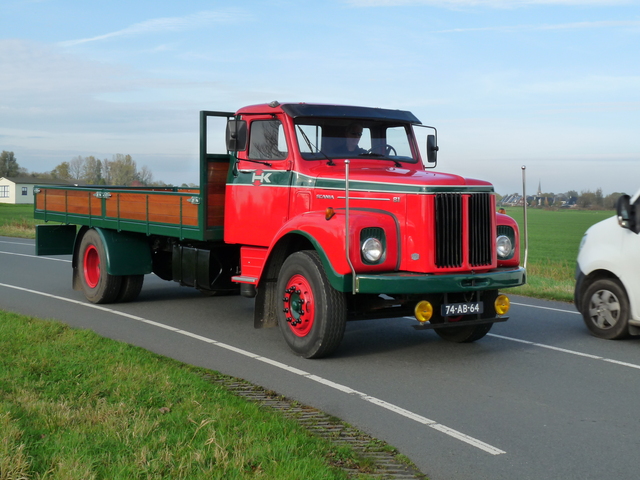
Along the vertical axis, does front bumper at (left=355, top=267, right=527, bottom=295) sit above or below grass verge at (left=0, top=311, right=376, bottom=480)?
above

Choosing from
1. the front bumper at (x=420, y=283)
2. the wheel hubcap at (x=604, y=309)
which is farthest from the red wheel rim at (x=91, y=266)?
the wheel hubcap at (x=604, y=309)

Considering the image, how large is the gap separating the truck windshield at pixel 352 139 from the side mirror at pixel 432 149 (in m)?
0.28

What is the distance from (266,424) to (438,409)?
153cm

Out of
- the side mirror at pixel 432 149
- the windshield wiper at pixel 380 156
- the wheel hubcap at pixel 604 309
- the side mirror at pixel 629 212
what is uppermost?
the side mirror at pixel 432 149

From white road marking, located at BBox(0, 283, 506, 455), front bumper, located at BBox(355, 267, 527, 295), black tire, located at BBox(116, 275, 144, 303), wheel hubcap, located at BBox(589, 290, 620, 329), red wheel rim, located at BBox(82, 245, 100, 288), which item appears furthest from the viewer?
red wheel rim, located at BBox(82, 245, 100, 288)

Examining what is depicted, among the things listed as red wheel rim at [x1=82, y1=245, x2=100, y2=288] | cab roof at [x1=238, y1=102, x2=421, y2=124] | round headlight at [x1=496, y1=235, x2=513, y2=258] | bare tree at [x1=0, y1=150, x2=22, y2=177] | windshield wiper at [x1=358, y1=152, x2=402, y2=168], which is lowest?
red wheel rim at [x1=82, y1=245, x2=100, y2=288]

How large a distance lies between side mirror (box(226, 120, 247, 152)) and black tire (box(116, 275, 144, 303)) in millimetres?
3812

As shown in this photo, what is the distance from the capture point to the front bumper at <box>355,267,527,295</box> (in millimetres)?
7203

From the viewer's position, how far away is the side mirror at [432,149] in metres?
9.63

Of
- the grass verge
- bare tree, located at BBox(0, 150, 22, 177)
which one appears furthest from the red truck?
bare tree, located at BBox(0, 150, 22, 177)

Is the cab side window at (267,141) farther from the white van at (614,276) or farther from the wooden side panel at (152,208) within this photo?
the white van at (614,276)

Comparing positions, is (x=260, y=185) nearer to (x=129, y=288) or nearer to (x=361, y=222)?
(x=361, y=222)

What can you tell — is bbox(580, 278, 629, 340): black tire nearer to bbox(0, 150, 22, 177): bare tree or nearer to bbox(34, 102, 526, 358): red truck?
bbox(34, 102, 526, 358): red truck

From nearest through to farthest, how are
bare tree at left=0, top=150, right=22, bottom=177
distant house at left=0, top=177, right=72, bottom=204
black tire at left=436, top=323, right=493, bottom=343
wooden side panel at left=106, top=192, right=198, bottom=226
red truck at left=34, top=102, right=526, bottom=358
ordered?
red truck at left=34, top=102, right=526, bottom=358 < black tire at left=436, top=323, right=493, bottom=343 < wooden side panel at left=106, top=192, right=198, bottom=226 < distant house at left=0, top=177, right=72, bottom=204 < bare tree at left=0, top=150, right=22, bottom=177
